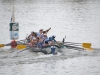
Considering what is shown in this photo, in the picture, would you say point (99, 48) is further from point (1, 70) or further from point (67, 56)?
point (1, 70)

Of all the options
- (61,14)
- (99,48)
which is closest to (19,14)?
(61,14)

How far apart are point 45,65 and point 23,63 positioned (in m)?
1.56

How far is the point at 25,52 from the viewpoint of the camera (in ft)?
99.6

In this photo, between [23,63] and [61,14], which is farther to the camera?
[61,14]

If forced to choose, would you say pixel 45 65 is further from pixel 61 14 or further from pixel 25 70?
pixel 61 14

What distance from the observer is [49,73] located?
2566cm

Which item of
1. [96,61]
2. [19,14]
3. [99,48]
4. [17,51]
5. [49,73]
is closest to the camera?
[49,73]

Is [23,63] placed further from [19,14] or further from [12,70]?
[19,14]

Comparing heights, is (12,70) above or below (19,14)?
below

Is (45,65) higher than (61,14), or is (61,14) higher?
(61,14)

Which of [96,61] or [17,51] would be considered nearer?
[96,61]

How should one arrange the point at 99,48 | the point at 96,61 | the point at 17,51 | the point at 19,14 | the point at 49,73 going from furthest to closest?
the point at 19,14 < the point at 99,48 < the point at 17,51 < the point at 96,61 < the point at 49,73

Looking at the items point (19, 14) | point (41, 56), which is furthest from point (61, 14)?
point (41, 56)

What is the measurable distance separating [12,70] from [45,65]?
8.13ft
